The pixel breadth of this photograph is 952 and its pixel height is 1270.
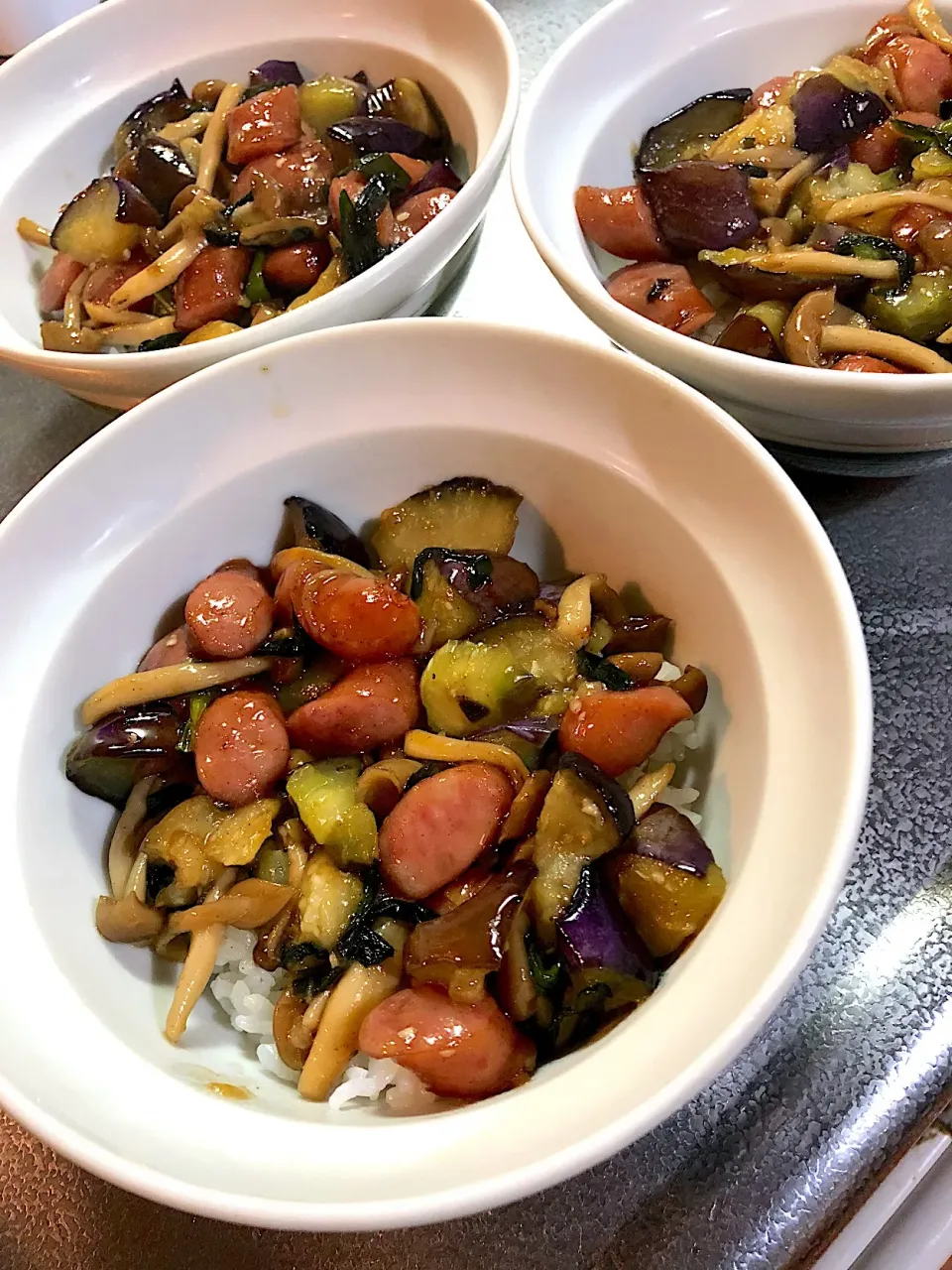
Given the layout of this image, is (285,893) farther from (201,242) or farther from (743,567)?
(201,242)

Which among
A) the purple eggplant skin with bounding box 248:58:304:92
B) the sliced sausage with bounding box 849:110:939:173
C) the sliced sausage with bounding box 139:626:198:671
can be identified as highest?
the purple eggplant skin with bounding box 248:58:304:92

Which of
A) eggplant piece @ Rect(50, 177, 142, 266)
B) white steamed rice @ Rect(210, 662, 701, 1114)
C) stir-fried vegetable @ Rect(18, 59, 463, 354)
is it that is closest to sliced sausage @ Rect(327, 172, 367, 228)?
stir-fried vegetable @ Rect(18, 59, 463, 354)

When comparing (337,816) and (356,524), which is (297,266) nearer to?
(356,524)

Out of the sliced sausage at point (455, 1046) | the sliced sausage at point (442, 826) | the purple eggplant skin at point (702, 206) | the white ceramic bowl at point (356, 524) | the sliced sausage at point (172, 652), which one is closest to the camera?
the white ceramic bowl at point (356, 524)

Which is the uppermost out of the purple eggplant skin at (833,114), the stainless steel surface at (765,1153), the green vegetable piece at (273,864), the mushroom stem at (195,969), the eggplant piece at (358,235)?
the eggplant piece at (358,235)

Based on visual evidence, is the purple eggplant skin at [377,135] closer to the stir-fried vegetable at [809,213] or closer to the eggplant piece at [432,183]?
the eggplant piece at [432,183]

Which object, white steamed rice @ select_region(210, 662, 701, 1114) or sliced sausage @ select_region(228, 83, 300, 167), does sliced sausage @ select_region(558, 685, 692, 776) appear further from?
sliced sausage @ select_region(228, 83, 300, 167)

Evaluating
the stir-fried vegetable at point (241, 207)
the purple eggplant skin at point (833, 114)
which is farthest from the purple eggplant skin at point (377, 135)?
the purple eggplant skin at point (833, 114)

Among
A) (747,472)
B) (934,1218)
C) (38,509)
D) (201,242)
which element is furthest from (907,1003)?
(201,242)
